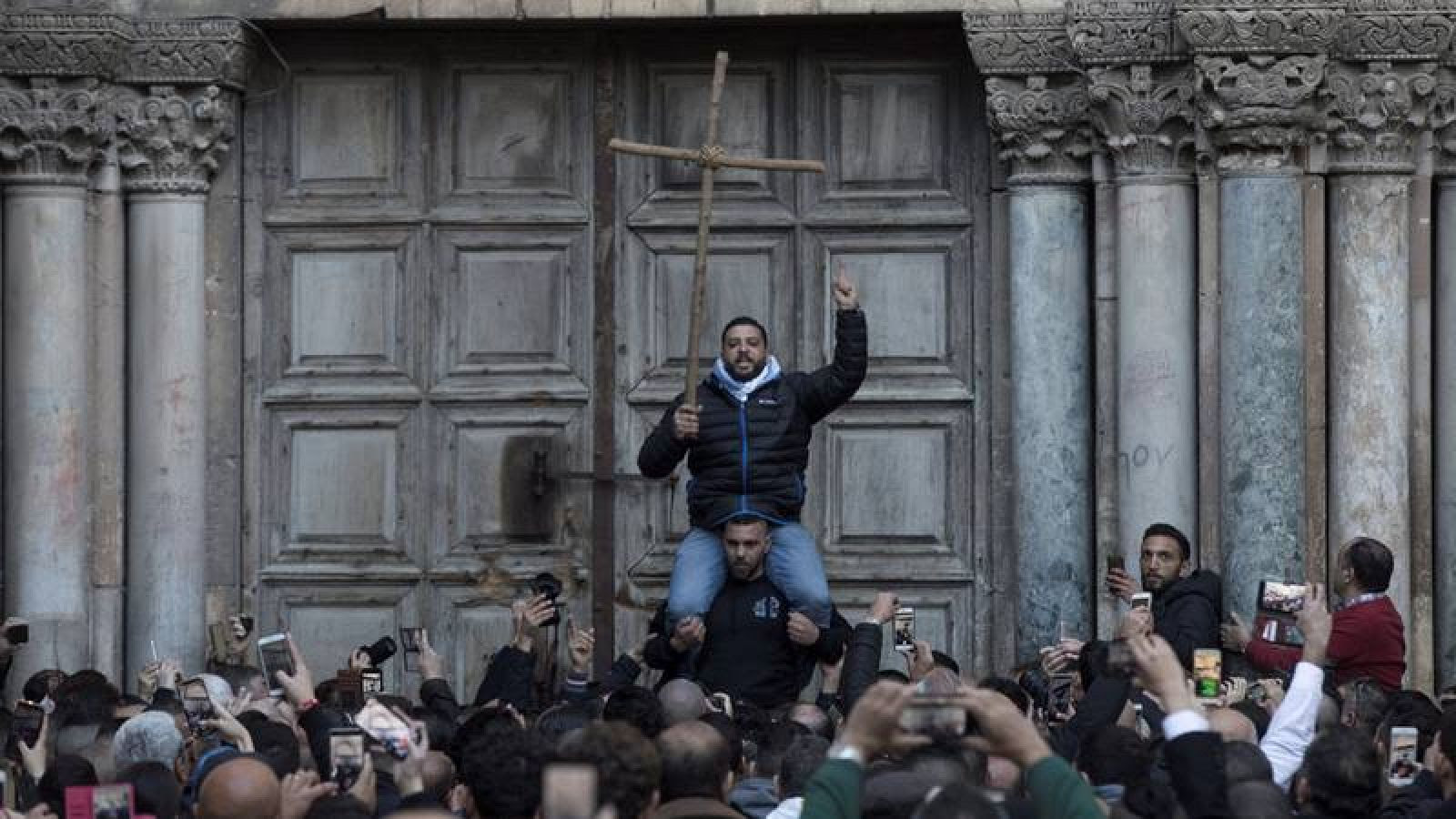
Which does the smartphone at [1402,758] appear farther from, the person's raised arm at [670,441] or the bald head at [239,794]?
the person's raised arm at [670,441]

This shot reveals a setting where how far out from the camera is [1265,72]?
1692 centimetres

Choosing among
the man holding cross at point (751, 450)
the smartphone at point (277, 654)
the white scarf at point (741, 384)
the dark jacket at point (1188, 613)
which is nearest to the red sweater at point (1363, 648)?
the dark jacket at point (1188, 613)

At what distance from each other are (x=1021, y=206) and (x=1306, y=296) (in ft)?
5.24

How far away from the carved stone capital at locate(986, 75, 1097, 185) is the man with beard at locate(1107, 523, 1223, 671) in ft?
7.39

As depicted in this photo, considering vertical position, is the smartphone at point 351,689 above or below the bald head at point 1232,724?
below

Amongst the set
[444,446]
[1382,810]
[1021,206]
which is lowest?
[1382,810]

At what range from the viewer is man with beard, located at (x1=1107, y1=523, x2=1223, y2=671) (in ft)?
51.4

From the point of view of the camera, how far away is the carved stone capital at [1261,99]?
16.9m

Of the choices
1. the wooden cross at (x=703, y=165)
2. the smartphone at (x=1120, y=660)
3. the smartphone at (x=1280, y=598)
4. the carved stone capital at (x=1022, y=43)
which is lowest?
the smartphone at (x=1120, y=660)

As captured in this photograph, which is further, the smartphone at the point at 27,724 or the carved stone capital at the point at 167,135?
the carved stone capital at the point at 167,135

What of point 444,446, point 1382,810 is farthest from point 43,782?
point 444,446

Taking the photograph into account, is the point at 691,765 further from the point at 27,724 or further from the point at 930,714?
the point at 27,724

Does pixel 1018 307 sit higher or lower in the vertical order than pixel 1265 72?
lower

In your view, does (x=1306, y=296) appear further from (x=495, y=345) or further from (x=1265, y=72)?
(x=495, y=345)
